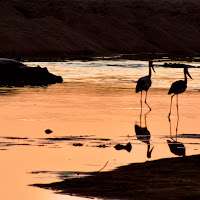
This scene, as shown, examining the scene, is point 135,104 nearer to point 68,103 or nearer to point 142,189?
point 68,103

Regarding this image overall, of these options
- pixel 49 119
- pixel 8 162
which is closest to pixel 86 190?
pixel 8 162

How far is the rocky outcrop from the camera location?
47.3m

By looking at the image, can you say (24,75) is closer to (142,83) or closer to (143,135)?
(142,83)

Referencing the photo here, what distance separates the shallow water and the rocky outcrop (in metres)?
12.4

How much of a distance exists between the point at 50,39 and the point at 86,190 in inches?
5351

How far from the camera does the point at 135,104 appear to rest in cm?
3039

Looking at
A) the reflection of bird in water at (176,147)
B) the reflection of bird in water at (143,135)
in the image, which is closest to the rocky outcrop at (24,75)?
the reflection of bird in water at (143,135)

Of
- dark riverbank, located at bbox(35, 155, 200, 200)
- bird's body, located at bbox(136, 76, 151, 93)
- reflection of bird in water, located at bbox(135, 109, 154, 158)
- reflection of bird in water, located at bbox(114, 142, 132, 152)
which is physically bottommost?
dark riverbank, located at bbox(35, 155, 200, 200)

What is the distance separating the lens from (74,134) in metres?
19.6

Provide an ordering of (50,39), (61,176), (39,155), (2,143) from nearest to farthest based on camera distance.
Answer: (61,176), (39,155), (2,143), (50,39)

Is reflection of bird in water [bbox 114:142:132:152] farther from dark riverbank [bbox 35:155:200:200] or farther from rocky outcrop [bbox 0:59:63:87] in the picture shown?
rocky outcrop [bbox 0:59:63:87]

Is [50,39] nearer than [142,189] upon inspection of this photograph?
No

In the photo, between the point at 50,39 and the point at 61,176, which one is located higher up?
the point at 50,39

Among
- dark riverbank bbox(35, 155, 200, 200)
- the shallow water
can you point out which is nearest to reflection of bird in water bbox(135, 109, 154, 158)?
the shallow water
